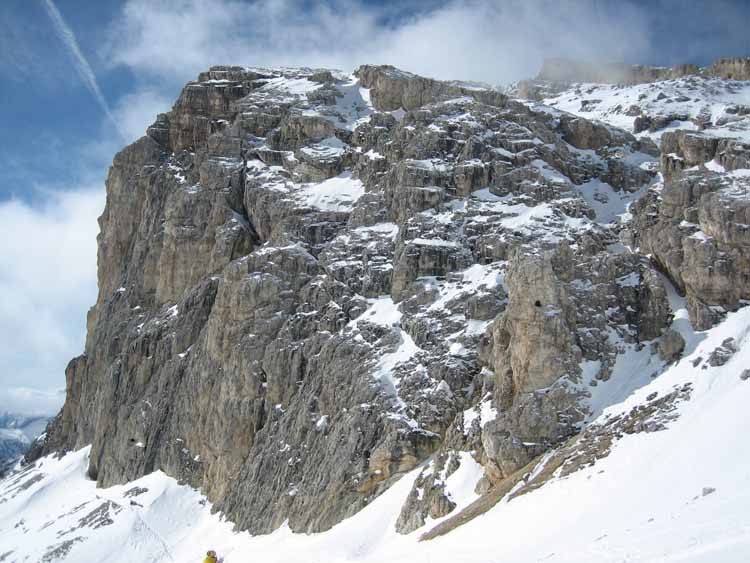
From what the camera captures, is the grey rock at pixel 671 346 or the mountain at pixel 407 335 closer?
the mountain at pixel 407 335

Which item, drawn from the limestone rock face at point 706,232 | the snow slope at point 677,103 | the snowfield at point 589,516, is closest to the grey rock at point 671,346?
the snowfield at point 589,516

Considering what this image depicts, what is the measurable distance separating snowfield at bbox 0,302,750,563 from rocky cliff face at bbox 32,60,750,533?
232 cm

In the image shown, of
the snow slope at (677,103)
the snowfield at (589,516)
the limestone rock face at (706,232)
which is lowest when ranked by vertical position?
the snowfield at (589,516)

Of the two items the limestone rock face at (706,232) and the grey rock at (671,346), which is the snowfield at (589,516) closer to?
the grey rock at (671,346)

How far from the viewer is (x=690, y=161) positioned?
210 feet

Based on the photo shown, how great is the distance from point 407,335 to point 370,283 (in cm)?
873

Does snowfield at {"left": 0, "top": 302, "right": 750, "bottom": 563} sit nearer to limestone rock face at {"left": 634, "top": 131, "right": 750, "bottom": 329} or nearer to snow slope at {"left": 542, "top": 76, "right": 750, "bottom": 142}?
limestone rock face at {"left": 634, "top": 131, "right": 750, "bottom": 329}

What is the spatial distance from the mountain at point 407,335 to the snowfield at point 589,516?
21cm

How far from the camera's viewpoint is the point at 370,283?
67.1m

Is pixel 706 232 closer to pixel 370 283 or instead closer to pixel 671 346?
pixel 671 346

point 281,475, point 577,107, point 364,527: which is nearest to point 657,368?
point 364,527

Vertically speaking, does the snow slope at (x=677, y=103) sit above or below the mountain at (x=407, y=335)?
above

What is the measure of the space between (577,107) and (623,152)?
34.0 metres

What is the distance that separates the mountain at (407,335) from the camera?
126 feet
